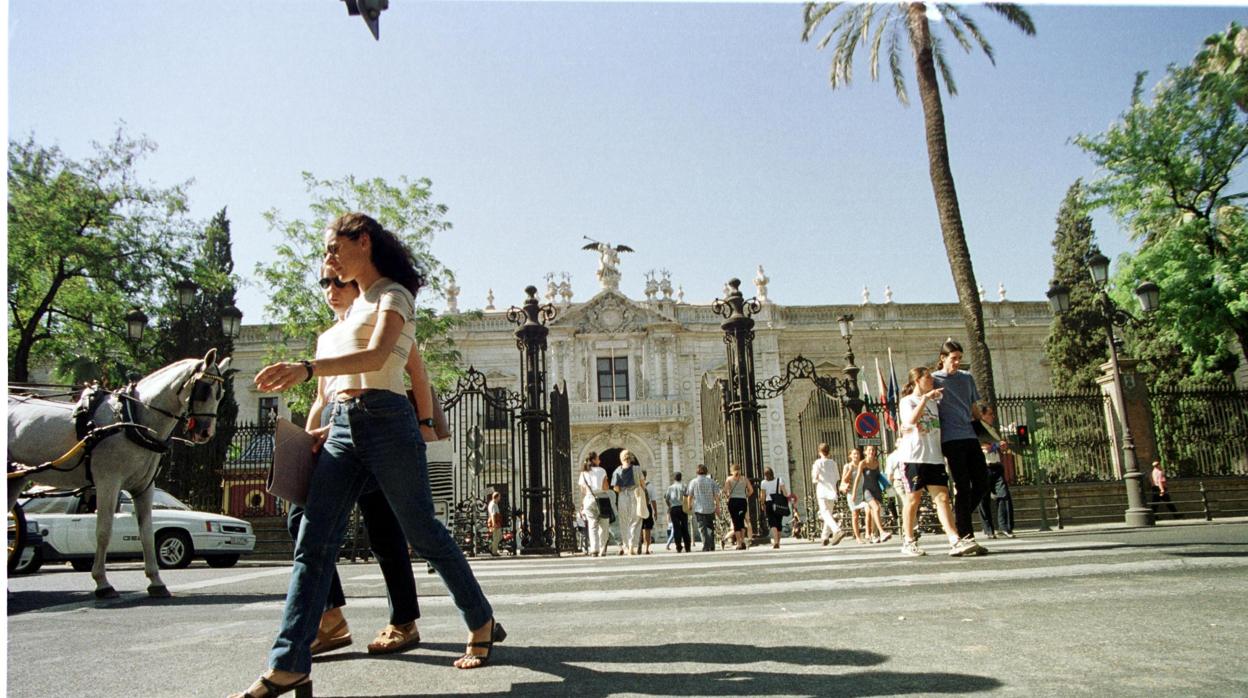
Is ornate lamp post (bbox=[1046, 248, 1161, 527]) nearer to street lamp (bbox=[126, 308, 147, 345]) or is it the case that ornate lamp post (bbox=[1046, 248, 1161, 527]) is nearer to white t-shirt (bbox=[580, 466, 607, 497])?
white t-shirt (bbox=[580, 466, 607, 497])

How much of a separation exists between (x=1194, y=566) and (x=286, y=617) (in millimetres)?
5642

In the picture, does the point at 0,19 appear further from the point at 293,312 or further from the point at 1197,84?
the point at 1197,84

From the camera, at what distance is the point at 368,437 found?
3.05m

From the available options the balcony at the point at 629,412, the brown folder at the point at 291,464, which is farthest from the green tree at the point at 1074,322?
the brown folder at the point at 291,464

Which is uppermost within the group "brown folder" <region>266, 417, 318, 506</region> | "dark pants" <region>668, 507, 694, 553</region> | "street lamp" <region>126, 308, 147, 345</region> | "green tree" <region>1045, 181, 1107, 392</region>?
"green tree" <region>1045, 181, 1107, 392</region>

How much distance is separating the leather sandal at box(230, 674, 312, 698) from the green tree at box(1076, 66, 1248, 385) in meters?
24.4

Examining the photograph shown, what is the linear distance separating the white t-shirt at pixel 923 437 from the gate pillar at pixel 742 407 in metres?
8.35

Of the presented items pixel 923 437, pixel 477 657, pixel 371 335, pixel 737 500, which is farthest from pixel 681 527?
pixel 371 335

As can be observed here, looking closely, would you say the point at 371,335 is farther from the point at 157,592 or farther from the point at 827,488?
the point at 827,488

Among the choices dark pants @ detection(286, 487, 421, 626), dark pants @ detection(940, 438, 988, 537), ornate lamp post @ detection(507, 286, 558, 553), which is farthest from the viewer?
ornate lamp post @ detection(507, 286, 558, 553)

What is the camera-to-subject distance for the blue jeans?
2.98 m

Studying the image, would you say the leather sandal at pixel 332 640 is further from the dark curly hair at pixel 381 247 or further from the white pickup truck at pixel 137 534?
the white pickup truck at pixel 137 534

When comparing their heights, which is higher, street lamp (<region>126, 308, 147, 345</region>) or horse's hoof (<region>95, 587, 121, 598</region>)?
street lamp (<region>126, 308, 147, 345</region>)

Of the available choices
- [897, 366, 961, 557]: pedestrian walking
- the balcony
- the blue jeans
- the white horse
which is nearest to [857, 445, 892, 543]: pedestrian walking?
[897, 366, 961, 557]: pedestrian walking
